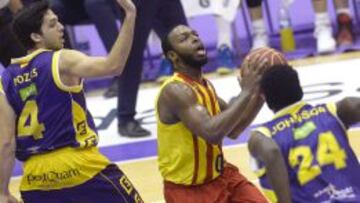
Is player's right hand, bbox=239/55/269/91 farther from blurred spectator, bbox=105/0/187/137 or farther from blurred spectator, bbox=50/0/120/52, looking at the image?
blurred spectator, bbox=50/0/120/52

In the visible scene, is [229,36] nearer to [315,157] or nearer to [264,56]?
[264,56]

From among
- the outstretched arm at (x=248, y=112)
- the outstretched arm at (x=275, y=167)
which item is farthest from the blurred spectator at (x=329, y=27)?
the outstretched arm at (x=275, y=167)

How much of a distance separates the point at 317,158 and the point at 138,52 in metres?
3.38

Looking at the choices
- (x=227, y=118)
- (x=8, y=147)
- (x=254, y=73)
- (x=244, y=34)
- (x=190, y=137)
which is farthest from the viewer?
(x=244, y=34)

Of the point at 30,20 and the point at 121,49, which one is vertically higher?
the point at 30,20

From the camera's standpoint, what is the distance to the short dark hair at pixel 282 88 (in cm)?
345

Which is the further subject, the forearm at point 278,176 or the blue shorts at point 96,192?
the blue shorts at point 96,192

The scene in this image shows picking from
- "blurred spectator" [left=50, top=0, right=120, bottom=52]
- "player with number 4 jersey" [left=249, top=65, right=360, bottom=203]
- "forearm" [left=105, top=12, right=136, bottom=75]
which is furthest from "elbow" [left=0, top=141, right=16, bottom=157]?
"blurred spectator" [left=50, top=0, right=120, bottom=52]

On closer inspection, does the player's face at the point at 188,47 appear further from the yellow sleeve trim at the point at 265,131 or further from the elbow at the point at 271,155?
the elbow at the point at 271,155

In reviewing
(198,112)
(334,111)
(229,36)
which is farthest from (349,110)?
(229,36)

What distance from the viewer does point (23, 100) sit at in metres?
4.16

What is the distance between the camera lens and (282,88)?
3.46 m

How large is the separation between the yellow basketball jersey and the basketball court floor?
39.8 inches

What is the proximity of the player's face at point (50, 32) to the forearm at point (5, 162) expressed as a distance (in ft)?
1.69
